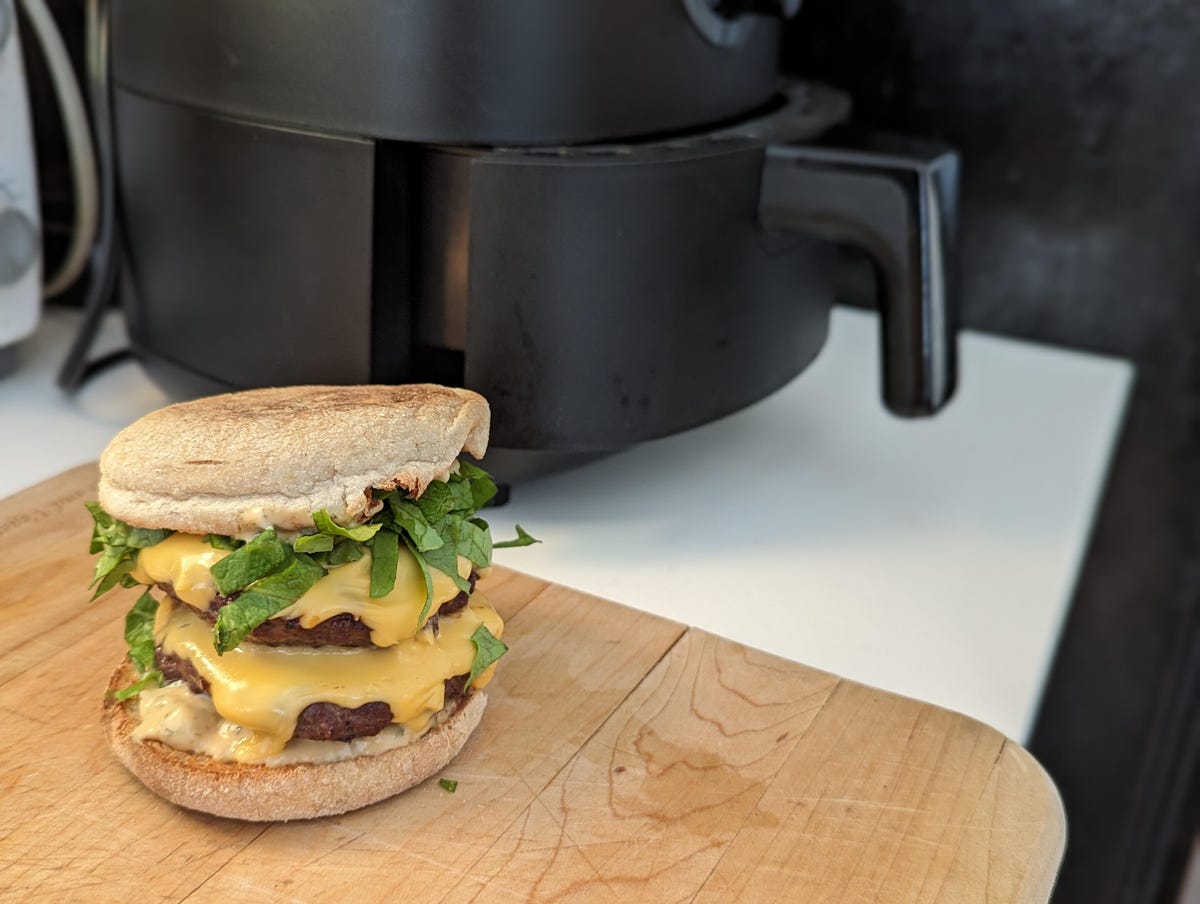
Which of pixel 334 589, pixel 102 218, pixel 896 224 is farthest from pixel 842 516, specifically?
pixel 102 218

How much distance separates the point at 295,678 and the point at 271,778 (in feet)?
0.19

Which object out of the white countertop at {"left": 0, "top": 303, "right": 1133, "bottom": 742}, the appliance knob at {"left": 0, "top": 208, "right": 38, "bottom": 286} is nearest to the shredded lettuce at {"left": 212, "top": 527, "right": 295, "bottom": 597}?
the white countertop at {"left": 0, "top": 303, "right": 1133, "bottom": 742}

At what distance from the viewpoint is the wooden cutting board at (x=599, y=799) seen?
728mm

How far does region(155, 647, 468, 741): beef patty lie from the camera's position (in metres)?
0.77

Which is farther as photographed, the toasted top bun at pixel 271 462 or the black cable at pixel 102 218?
the black cable at pixel 102 218

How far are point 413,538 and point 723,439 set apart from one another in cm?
60

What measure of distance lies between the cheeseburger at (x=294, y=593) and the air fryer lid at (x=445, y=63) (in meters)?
0.24

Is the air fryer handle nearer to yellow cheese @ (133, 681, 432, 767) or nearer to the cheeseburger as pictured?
the cheeseburger

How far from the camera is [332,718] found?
2.52ft

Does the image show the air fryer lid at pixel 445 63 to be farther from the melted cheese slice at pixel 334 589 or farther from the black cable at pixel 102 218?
the melted cheese slice at pixel 334 589

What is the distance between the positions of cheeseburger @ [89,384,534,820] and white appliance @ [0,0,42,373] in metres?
0.51

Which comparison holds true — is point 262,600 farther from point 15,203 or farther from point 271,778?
point 15,203

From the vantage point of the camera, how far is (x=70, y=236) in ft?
4.70

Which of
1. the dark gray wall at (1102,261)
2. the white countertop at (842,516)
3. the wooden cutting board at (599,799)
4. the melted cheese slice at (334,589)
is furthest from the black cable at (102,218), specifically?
the dark gray wall at (1102,261)
